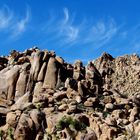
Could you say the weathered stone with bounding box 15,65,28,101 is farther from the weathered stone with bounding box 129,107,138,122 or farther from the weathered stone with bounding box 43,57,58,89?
the weathered stone with bounding box 129,107,138,122

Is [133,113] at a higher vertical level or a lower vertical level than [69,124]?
higher

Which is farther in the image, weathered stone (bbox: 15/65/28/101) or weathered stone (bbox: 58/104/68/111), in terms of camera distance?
weathered stone (bbox: 15/65/28/101)

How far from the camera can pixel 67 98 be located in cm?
9912

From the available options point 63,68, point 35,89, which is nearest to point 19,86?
point 35,89

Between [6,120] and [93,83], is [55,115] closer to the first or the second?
[6,120]

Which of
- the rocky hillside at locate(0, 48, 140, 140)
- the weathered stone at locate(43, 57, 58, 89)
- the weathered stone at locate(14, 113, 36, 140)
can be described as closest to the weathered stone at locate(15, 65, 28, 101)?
the rocky hillside at locate(0, 48, 140, 140)

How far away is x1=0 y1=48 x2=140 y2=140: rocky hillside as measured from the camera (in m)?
88.6

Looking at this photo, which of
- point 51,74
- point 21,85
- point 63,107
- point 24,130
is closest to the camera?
point 24,130

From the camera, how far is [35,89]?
105 m

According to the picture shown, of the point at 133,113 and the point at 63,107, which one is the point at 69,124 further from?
the point at 133,113

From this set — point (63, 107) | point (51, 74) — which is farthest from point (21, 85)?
point (63, 107)

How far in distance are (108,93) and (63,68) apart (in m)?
11.0

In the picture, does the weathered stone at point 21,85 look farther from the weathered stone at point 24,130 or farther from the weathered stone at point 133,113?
the weathered stone at point 133,113

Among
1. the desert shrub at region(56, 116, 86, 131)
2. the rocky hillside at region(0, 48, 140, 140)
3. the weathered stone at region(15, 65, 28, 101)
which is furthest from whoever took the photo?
the weathered stone at region(15, 65, 28, 101)
